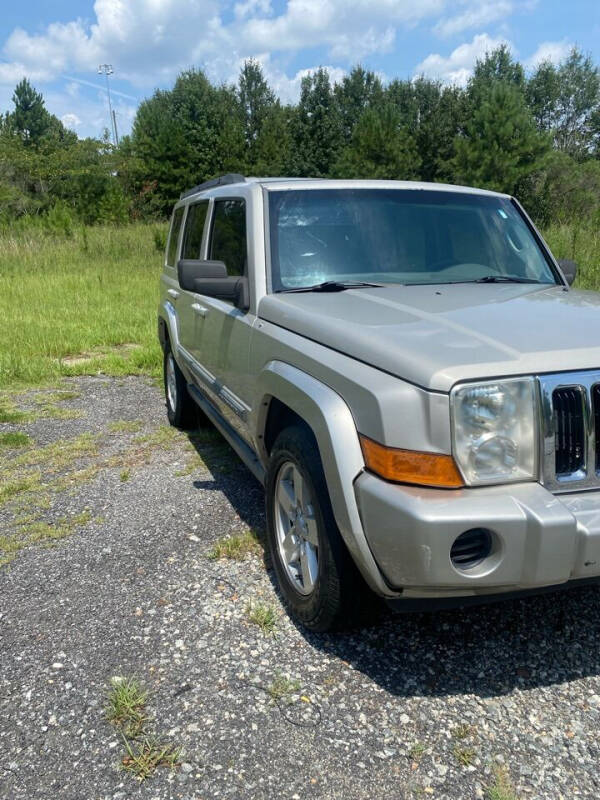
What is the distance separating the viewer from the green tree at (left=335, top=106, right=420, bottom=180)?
129 ft

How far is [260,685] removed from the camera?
2.35 m

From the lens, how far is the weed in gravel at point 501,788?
73.1 inches

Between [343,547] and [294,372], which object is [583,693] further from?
[294,372]

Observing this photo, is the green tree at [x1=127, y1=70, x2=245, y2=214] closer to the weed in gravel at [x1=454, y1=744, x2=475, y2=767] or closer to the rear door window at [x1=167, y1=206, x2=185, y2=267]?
the rear door window at [x1=167, y1=206, x2=185, y2=267]

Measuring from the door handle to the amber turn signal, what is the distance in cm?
233

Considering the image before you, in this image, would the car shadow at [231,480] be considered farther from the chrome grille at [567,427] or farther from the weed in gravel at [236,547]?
the chrome grille at [567,427]

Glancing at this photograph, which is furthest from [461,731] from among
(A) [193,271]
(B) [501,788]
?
(A) [193,271]

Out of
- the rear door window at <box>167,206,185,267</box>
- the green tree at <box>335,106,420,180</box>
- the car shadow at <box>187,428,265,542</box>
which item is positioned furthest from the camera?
the green tree at <box>335,106,420,180</box>

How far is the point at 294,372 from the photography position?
2.53 meters

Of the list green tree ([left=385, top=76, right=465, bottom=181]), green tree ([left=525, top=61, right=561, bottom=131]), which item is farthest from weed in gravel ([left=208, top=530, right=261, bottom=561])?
green tree ([left=525, top=61, right=561, bottom=131])

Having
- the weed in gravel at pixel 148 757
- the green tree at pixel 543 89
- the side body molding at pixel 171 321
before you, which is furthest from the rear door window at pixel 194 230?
the green tree at pixel 543 89

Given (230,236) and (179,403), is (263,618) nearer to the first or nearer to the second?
(230,236)

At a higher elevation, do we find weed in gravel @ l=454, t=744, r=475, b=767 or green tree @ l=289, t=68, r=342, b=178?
green tree @ l=289, t=68, r=342, b=178

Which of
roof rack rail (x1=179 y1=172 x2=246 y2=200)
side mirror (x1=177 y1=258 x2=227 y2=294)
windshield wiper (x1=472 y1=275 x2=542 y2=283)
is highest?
roof rack rail (x1=179 y1=172 x2=246 y2=200)
